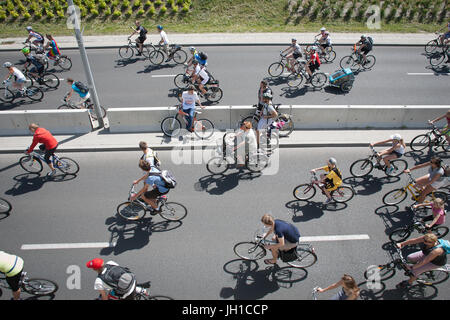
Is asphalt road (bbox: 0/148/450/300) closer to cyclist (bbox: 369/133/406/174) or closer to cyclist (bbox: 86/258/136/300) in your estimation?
cyclist (bbox: 369/133/406/174)

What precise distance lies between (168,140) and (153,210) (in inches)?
148

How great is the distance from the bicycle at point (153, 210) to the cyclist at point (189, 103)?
3493 mm

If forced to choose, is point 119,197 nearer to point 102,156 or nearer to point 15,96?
point 102,156

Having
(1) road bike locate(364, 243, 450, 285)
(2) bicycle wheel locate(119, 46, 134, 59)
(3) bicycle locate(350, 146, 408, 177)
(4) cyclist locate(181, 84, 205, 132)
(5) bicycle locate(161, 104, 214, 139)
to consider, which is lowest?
(1) road bike locate(364, 243, 450, 285)

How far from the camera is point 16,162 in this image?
9.91 meters

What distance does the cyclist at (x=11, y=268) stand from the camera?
18.6ft

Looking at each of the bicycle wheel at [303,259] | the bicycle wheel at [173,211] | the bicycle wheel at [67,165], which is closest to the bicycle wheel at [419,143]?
the bicycle wheel at [303,259]

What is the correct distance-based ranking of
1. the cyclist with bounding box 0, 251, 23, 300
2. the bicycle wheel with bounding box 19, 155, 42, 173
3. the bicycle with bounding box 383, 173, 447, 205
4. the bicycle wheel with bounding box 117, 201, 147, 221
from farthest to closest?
the bicycle wheel with bounding box 19, 155, 42, 173
the bicycle with bounding box 383, 173, 447, 205
the bicycle wheel with bounding box 117, 201, 147, 221
the cyclist with bounding box 0, 251, 23, 300

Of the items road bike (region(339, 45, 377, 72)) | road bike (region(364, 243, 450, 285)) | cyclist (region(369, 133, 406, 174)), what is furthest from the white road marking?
road bike (region(339, 45, 377, 72))

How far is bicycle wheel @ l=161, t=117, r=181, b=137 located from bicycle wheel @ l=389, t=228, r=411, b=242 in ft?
24.3

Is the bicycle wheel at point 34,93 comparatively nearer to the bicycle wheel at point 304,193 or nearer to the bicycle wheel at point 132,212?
the bicycle wheel at point 132,212

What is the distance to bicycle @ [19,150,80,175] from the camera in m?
9.13

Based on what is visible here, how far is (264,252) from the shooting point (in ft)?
23.0

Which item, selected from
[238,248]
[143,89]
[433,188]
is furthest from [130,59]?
[433,188]
